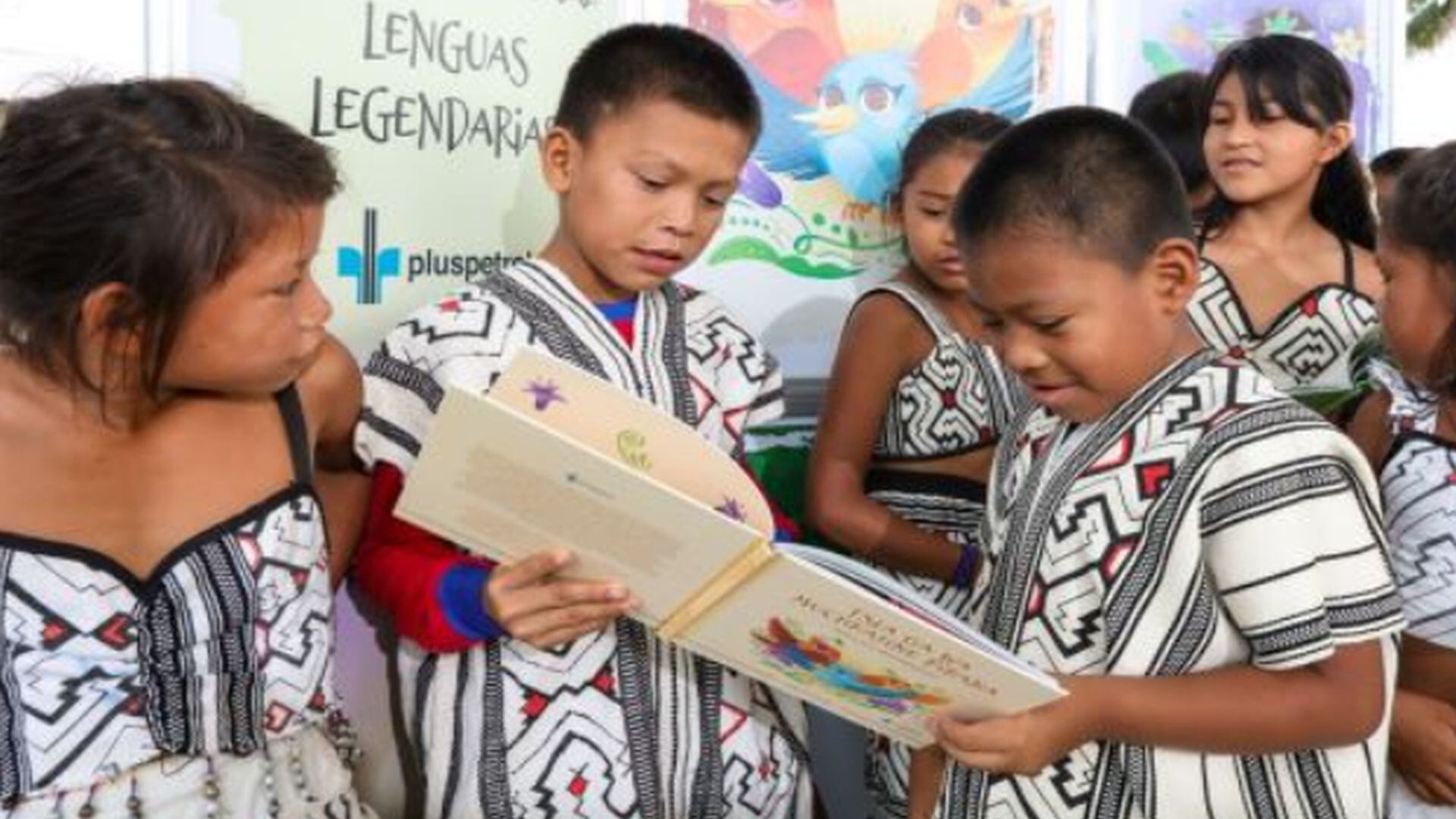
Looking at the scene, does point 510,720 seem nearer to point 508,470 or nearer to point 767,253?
point 508,470

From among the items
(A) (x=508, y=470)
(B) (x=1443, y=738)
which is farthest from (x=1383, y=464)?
(A) (x=508, y=470)

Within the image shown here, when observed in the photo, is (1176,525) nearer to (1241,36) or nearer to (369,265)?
(369,265)

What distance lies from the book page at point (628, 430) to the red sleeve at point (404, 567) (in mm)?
224

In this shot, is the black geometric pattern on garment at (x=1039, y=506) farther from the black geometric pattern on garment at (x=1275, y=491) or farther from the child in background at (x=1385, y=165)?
the child in background at (x=1385, y=165)

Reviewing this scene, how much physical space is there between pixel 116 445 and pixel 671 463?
1.46 feet

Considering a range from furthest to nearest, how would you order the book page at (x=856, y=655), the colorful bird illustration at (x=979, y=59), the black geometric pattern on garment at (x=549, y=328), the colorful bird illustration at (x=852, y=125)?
the colorful bird illustration at (x=979, y=59)
the colorful bird illustration at (x=852, y=125)
the black geometric pattern on garment at (x=549, y=328)
the book page at (x=856, y=655)

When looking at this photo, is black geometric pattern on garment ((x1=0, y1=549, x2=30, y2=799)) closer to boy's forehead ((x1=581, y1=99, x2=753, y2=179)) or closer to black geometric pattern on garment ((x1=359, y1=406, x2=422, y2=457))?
black geometric pattern on garment ((x1=359, y1=406, x2=422, y2=457))

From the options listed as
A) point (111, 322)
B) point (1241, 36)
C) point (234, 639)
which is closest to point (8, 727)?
point (234, 639)

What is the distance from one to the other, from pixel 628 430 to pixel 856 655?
0.85 ft

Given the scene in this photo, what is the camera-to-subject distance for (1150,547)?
1.13 metres

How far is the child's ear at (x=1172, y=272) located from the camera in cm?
122

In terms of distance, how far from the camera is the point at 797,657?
1.17 metres

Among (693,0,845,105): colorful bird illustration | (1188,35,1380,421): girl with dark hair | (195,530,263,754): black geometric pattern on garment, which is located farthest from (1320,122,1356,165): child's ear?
(195,530,263,754): black geometric pattern on garment

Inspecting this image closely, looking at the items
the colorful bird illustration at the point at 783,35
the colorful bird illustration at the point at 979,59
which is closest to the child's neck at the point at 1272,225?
the colorful bird illustration at the point at 979,59
